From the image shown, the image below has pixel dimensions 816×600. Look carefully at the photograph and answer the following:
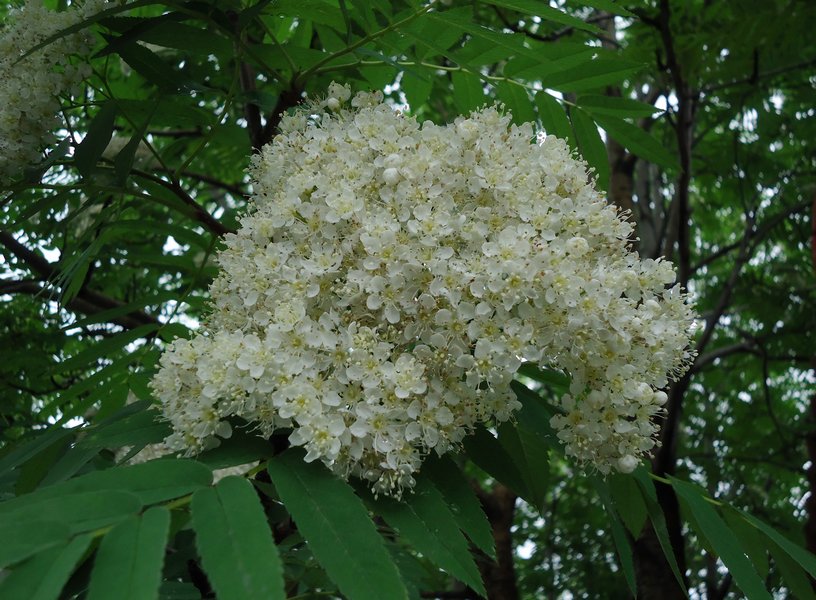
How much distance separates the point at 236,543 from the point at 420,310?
60 cm

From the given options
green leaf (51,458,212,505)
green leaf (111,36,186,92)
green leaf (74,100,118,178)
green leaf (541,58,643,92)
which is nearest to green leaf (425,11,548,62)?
green leaf (541,58,643,92)

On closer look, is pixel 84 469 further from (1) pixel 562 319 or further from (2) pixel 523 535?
(2) pixel 523 535

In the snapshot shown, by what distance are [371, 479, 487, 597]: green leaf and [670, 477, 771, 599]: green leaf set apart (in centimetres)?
65

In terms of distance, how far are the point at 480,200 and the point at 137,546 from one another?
0.93 m

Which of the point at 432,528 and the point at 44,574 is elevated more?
the point at 432,528

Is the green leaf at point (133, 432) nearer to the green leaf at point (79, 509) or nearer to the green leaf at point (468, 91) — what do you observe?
the green leaf at point (79, 509)

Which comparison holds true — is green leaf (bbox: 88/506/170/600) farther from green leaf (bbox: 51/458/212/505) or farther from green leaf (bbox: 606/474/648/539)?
green leaf (bbox: 606/474/648/539)

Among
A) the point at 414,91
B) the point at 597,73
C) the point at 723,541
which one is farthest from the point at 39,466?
the point at 597,73

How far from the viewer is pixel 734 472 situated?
5.08 metres

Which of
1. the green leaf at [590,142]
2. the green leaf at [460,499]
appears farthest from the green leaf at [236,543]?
the green leaf at [590,142]

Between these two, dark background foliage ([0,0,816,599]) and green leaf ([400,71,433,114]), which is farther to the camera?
green leaf ([400,71,433,114])

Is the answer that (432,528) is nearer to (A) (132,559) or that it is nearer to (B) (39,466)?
(A) (132,559)

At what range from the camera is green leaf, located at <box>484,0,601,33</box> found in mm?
1744

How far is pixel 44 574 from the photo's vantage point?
107 cm
